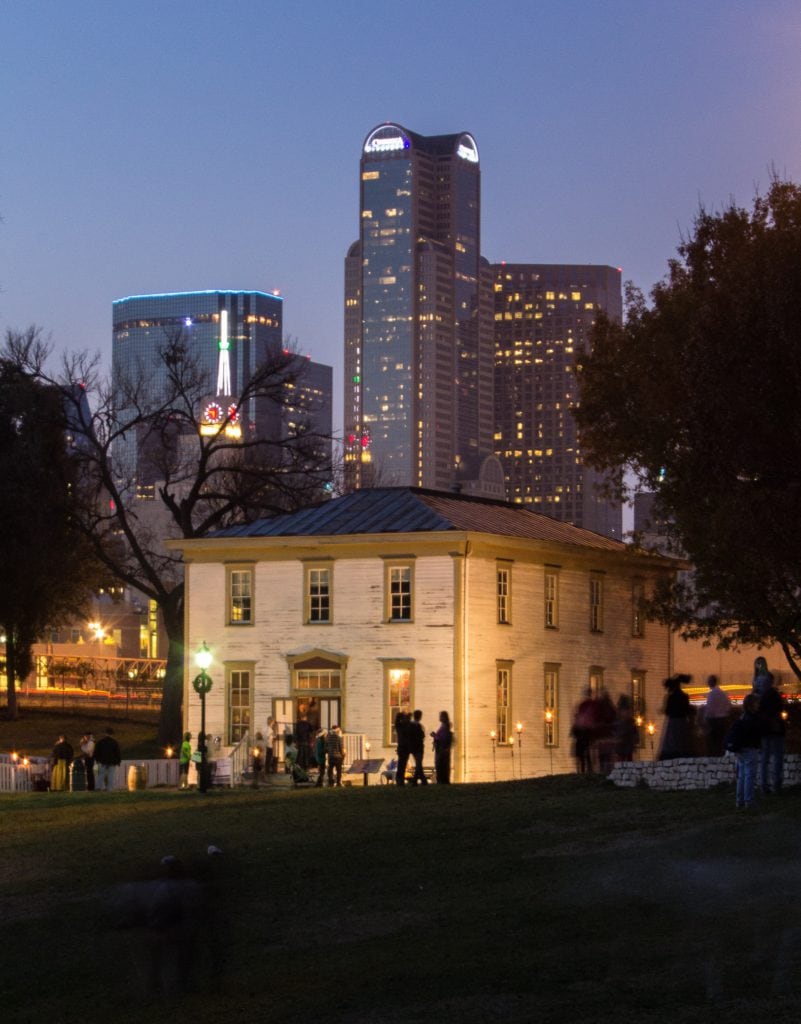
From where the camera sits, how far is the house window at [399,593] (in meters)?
49.0

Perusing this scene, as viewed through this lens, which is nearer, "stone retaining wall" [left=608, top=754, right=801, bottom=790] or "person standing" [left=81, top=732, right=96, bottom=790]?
"stone retaining wall" [left=608, top=754, right=801, bottom=790]

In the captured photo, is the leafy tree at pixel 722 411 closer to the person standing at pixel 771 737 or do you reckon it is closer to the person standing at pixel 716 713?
the person standing at pixel 716 713

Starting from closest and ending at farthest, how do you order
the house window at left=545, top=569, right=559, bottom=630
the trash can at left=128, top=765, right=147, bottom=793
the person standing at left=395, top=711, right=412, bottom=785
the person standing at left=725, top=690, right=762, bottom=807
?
the person standing at left=725, top=690, right=762, bottom=807, the person standing at left=395, top=711, right=412, bottom=785, the trash can at left=128, top=765, right=147, bottom=793, the house window at left=545, top=569, right=559, bottom=630

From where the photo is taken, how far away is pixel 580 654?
52.9 meters

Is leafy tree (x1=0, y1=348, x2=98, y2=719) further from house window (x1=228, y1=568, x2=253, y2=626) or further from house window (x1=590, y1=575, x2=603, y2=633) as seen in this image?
house window (x1=590, y1=575, x2=603, y2=633)

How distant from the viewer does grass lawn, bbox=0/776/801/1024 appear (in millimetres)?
15453

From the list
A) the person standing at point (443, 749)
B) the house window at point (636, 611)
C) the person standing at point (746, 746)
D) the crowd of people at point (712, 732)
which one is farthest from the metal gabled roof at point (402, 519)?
the person standing at point (746, 746)

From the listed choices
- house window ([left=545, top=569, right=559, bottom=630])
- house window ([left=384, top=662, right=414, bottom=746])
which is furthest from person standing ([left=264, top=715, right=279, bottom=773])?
house window ([left=545, top=569, right=559, bottom=630])

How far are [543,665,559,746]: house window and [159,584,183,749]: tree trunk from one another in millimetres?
14622

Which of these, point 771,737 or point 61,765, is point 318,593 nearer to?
point 61,765

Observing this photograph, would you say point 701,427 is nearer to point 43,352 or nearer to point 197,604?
point 197,604

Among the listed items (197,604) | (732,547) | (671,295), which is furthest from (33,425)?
(732,547)

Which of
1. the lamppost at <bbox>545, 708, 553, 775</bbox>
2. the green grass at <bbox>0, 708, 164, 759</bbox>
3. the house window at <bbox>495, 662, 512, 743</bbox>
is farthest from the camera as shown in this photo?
the green grass at <bbox>0, 708, 164, 759</bbox>

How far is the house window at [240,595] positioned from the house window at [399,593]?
437 centimetres
